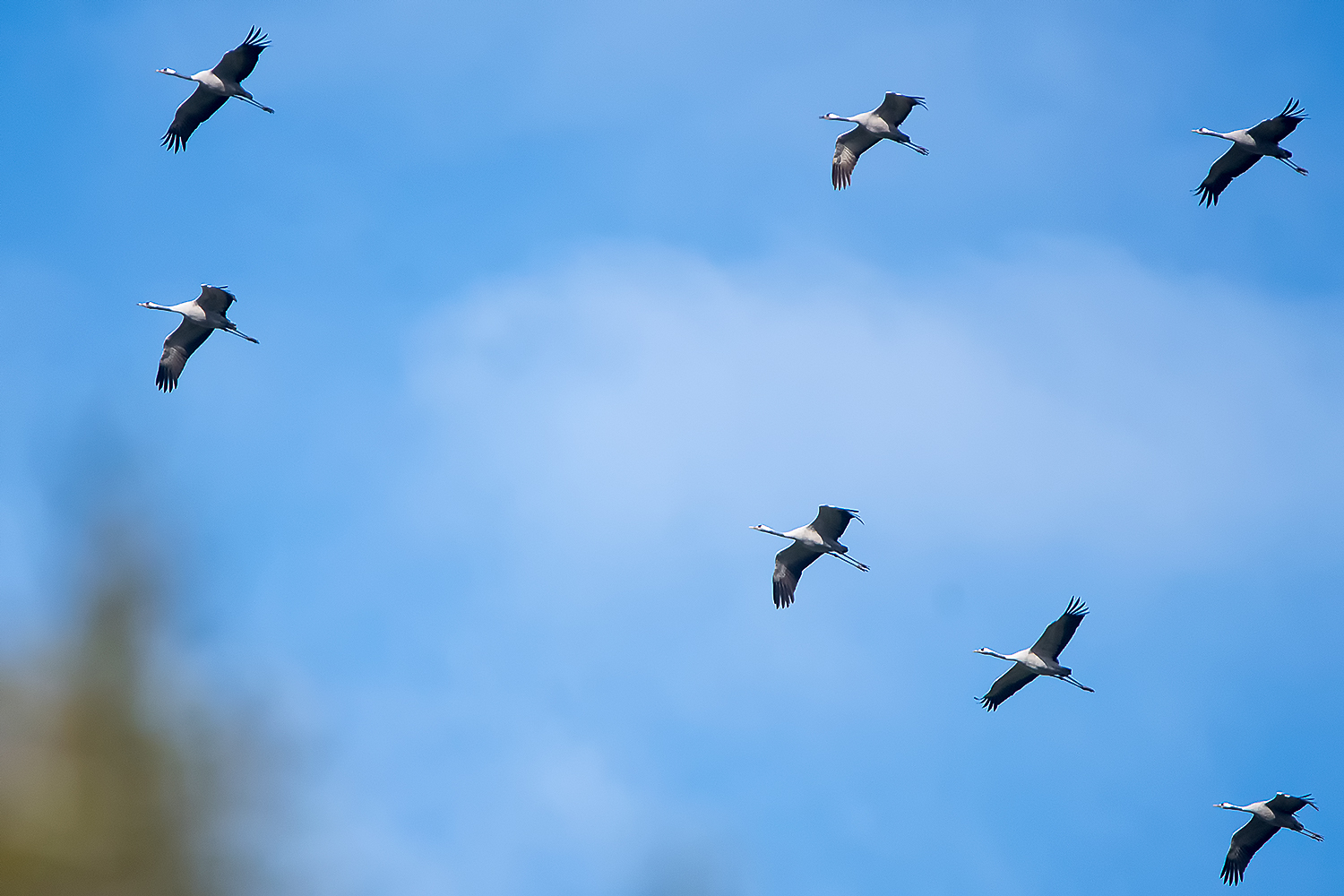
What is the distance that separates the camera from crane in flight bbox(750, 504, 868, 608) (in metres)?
30.2

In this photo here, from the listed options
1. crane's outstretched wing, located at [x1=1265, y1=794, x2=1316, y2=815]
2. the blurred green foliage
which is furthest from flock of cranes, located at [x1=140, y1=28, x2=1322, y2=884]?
the blurred green foliage

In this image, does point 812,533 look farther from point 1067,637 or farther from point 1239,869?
point 1239,869

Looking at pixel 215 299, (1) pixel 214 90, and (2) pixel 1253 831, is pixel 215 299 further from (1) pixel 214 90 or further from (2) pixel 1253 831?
(2) pixel 1253 831

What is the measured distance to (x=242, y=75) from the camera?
2970cm

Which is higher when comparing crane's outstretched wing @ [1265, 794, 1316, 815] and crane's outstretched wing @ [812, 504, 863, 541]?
crane's outstretched wing @ [812, 504, 863, 541]

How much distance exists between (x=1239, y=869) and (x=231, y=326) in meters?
22.2

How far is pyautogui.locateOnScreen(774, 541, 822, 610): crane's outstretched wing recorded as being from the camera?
31547 mm

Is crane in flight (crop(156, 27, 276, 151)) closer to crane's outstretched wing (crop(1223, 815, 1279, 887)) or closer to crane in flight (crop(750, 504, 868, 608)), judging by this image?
crane in flight (crop(750, 504, 868, 608))

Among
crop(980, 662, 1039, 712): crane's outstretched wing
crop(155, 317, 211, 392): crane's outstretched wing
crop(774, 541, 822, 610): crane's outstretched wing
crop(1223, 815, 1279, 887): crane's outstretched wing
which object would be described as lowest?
crop(1223, 815, 1279, 887): crane's outstretched wing

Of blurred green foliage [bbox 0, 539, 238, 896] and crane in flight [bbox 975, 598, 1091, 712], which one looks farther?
crane in flight [bbox 975, 598, 1091, 712]

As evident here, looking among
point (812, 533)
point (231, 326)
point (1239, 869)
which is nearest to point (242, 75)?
point (231, 326)

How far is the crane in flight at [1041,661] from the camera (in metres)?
29.0

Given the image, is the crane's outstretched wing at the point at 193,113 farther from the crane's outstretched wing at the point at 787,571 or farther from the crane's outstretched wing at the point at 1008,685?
the crane's outstretched wing at the point at 1008,685

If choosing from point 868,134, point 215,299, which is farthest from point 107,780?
point 868,134
